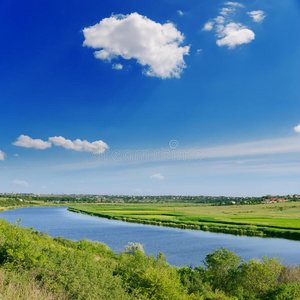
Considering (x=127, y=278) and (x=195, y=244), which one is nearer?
(x=127, y=278)

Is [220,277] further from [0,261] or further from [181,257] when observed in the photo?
[181,257]

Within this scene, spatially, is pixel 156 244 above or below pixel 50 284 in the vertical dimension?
below

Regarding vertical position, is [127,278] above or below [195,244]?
above

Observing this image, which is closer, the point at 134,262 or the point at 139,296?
the point at 139,296

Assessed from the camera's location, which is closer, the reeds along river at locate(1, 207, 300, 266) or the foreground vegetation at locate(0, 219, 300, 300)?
the foreground vegetation at locate(0, 219, 300, 300)

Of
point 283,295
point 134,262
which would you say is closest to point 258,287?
point 283,295

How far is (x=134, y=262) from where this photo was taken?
70.8ft

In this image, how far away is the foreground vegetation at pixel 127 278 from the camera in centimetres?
1387

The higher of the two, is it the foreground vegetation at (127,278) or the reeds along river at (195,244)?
the foreground vegetation at (127,278)

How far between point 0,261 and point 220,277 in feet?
56.8

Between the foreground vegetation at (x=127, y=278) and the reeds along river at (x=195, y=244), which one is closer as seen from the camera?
the foreground vegetation at (x=127, y=278)

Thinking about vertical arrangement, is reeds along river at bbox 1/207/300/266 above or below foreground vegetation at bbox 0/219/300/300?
below

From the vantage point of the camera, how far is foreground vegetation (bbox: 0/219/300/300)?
1387 cm

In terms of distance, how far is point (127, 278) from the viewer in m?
19.0
